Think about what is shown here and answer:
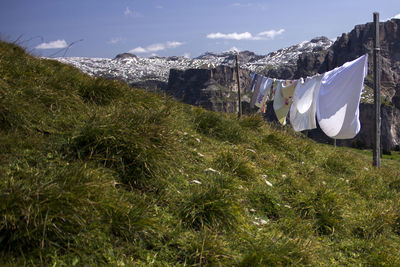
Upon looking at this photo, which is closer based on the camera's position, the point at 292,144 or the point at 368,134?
the point at 292,144

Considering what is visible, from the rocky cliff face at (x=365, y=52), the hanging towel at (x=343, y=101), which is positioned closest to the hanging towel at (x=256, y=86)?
the hanging towel at (x=343, y=101)

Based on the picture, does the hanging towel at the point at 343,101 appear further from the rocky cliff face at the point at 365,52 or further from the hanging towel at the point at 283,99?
the rocky cliff face at the point at 365,52

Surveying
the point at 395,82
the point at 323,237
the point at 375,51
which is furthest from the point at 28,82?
the point at 395,82

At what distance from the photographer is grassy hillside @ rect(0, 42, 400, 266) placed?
2.66 m

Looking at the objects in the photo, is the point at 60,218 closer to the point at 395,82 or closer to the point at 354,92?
the point at 354,92

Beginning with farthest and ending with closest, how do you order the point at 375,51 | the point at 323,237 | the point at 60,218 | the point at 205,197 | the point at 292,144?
1. the point at 375,51
2. the point at 292,144
3. the point at 323,237
4. the point at 205,197
5. the point at 60,218

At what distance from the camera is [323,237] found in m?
4.23

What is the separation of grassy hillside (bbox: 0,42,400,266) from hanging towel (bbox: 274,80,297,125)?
30.5 ft

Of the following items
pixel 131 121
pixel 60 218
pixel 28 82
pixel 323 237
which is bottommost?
pixel 323 237

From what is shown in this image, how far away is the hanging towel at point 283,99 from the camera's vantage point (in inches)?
610

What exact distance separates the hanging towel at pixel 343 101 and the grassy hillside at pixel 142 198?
7.71 ft

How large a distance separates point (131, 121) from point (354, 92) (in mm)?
6504

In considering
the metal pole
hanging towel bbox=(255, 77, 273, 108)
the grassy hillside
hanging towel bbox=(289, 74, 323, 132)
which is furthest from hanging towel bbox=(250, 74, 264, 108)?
the grassy hillside

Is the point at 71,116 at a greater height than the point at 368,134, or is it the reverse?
the point at 71,116
